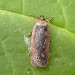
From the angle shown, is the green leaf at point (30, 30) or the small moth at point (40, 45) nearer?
the green leaf at point (30, 30)

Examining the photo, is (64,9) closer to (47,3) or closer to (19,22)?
(47,3)

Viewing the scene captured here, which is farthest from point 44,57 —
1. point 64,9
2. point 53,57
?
point 64,9

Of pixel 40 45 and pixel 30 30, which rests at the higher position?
pixel 30 30

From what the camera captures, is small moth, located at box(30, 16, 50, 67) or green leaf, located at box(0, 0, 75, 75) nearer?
green leaf, located at box(0, 0, 75, 75)

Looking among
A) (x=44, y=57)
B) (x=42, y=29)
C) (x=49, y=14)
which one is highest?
(x=49, y=14)

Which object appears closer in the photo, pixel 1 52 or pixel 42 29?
pixel 1 52
